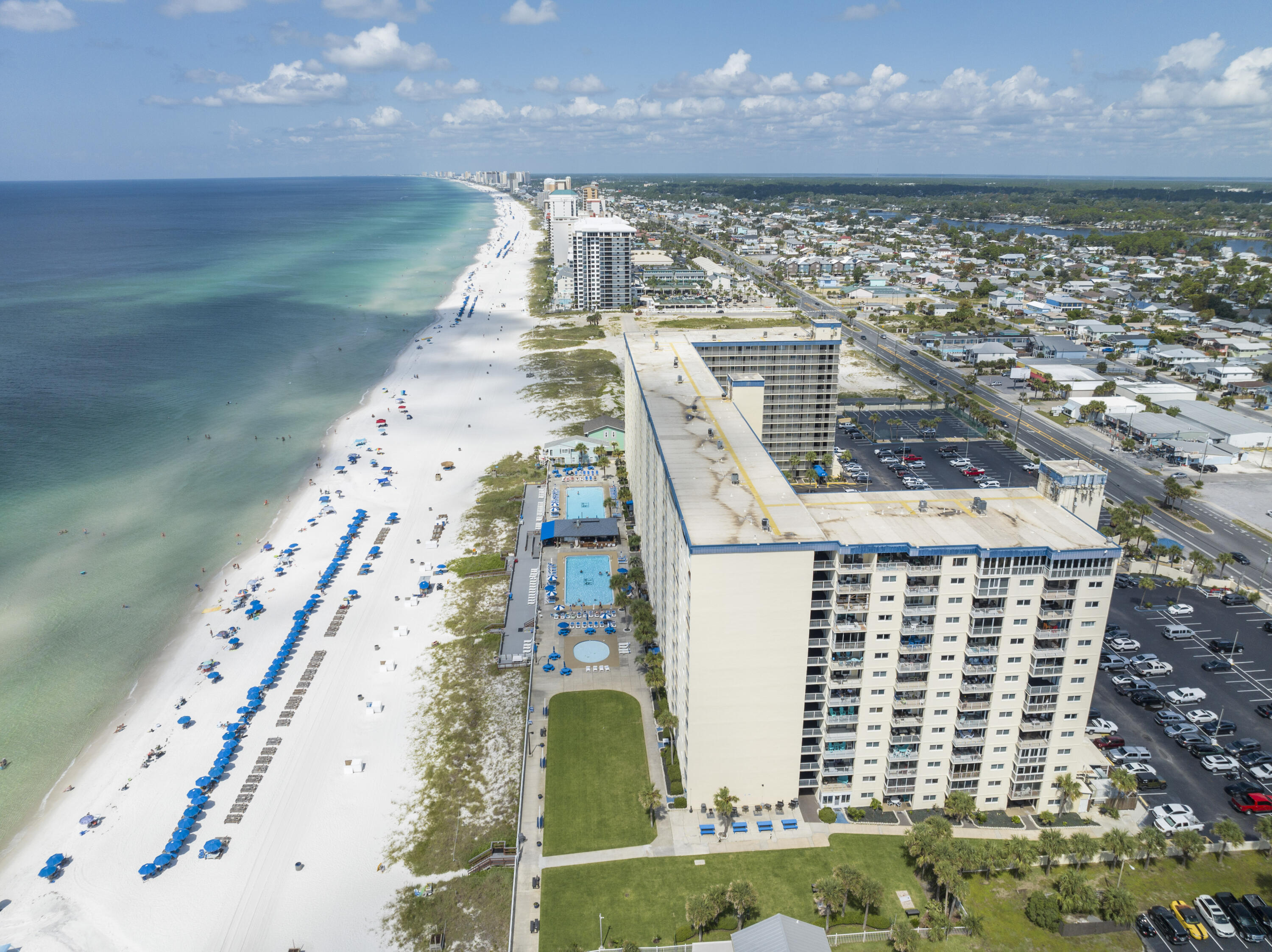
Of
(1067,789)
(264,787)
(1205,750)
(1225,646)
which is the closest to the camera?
(1067,789)

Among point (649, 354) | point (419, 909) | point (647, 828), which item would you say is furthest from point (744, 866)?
point (649, 354)

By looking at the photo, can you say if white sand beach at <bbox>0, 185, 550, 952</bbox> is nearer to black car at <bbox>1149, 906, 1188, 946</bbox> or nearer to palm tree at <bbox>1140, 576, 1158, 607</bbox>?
black car at <bbox>1149, 906, 1188, 946</bbox>

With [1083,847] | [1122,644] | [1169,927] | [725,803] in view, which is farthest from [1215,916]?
[1122,644]

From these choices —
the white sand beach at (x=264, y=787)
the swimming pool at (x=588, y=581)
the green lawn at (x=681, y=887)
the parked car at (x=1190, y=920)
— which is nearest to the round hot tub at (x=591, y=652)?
the swimming pool at (x=588, y=581)

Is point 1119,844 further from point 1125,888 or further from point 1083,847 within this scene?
point 1125,888

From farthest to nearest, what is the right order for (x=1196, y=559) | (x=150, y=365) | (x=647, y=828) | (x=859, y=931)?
(x=150, y=365) < (x=1196, y=559) < (x=647, y=828) < (x=859, y=931)

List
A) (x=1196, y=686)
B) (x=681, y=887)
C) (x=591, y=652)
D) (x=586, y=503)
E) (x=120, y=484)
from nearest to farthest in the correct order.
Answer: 1. (x=681, y=887)
2. (x=1196, y=686)
3. (x=591, y=652)
4. (x=586, y=503)
5. (x=120, y=484)

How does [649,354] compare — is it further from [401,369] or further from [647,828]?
[401,369]
